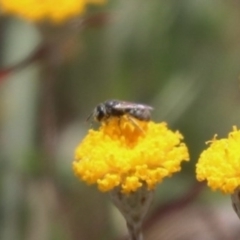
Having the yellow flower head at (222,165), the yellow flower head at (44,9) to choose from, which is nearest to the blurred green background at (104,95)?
the yellow flower head at (44,9)

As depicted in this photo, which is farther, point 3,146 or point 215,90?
point 215,90

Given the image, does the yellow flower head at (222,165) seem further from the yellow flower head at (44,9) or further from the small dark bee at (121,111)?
the yellow flower head at (44,9)

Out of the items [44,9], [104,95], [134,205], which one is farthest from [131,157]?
[104,95]

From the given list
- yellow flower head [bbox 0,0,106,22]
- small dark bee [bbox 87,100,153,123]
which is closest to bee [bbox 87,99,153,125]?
small dark bee [bbox 87,100,153,123]

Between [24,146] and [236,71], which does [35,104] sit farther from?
[236,71]

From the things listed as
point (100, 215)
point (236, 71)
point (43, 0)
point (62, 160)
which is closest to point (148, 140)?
point (100, 215)

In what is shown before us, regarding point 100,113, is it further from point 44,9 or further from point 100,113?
point 44,9

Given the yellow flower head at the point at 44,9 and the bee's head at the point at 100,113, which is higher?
the yellow flower head at the point at 44,9
